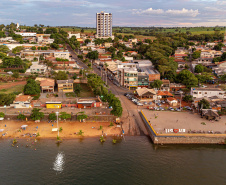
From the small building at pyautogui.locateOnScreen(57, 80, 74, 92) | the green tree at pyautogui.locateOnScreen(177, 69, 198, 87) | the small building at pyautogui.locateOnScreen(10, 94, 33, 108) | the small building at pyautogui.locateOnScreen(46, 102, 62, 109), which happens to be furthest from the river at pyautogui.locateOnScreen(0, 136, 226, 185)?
the green tree at pyautogui.locateOnScreen(177, 69, 198, 87)

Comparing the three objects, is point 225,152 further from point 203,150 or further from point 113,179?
point 113,179

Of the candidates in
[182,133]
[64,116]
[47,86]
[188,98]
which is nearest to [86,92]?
[47,86]

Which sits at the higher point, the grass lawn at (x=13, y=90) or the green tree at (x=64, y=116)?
the grass lawn at (x=13, y=90)

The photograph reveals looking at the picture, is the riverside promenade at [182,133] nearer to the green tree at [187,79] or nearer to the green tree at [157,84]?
the green tree at [157,84]

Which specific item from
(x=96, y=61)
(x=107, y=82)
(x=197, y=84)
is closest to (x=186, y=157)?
(x=197, y=84)

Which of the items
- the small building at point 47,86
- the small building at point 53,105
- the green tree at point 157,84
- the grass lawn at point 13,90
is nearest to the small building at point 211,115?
the green tree at point 157,84

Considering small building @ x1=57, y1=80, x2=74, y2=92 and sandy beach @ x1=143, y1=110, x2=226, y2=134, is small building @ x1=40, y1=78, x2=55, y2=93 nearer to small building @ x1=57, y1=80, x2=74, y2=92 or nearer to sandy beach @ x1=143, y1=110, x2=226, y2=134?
small building @ x1=57, y1=80, x2=74, y2=92
